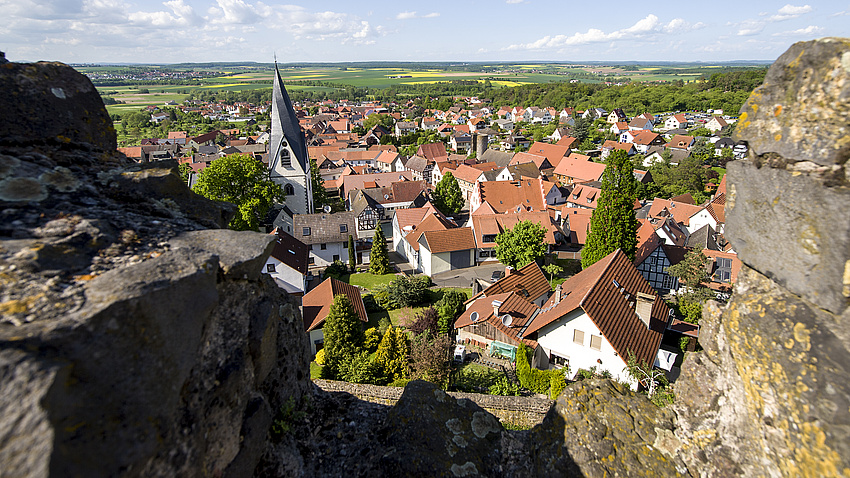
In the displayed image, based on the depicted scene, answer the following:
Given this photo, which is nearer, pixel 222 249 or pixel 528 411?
pixel 222 249

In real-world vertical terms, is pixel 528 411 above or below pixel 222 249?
below

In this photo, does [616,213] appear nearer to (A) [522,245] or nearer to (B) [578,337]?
(A) [522,245]

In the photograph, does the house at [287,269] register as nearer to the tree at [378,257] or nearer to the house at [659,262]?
the tree at [378,257]

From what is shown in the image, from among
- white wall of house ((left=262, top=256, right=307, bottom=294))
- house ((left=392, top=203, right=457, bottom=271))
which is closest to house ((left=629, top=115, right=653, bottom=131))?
house ((left=392, top=203, right=457, bottom=271))

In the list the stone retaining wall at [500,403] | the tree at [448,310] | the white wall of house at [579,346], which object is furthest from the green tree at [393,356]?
the white wall of house at [579,346]

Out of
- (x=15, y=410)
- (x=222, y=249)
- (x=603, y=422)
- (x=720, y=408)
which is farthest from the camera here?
(x=603, y=422)

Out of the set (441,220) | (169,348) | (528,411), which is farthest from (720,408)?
(441,220)

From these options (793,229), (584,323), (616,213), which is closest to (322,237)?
(616,213)

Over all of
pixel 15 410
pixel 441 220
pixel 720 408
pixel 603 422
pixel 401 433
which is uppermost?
pixel 15 410

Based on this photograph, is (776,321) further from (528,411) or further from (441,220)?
(441,220)
